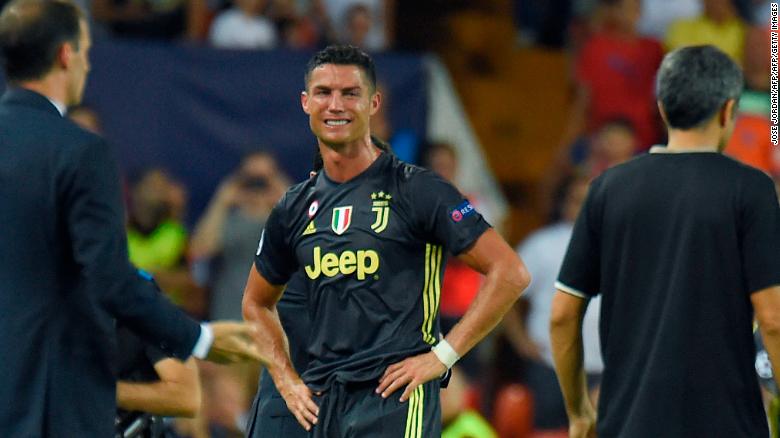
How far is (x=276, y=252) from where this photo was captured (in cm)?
576

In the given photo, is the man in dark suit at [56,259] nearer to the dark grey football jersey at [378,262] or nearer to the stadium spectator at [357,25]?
the dark grey football jersey at [378,262]

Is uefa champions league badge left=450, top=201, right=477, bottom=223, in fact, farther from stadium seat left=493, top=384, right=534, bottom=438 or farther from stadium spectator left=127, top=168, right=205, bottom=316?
stadium spectator left=127, top=168, right=205, bottom=316

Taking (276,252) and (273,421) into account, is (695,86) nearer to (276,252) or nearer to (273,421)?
(276,252)

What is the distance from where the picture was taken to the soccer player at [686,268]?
4832 millimetres

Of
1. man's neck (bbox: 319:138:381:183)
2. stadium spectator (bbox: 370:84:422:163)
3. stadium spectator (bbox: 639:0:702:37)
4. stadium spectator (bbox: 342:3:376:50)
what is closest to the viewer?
man's neck (bbox: 319:138:381:183)

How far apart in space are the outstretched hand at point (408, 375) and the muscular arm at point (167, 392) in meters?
0.67

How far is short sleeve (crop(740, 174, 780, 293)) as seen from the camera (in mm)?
4777

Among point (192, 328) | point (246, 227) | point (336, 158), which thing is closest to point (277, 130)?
point (246, 227)

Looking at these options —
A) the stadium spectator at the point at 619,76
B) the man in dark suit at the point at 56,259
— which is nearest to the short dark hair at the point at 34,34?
the man in dark suit at the point at 56,259

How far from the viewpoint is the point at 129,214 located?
10.3 m

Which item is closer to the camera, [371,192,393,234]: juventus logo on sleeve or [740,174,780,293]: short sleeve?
[740,174,780,293]: short sleeve

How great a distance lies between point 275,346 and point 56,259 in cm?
123

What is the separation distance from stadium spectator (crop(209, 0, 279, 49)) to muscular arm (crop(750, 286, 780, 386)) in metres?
7.02

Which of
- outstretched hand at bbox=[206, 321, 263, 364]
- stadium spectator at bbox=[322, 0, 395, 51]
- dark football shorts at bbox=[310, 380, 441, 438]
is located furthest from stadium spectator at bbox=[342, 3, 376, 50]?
outstretched hand at bbox=[206, 321, 263, 364]
